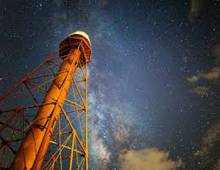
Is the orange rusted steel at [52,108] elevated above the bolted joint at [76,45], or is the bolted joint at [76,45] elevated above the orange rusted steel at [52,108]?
the bolted joint at [76,45]

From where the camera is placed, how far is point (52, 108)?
939 cm

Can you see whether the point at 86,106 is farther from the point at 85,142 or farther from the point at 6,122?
the point at 6,122

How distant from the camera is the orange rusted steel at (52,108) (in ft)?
22.7

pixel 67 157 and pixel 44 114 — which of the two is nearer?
pixel 44 114

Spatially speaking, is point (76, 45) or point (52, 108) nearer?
point (52, 108)

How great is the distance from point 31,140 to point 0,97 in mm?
2264

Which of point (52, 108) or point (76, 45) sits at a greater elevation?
point (76, 45)

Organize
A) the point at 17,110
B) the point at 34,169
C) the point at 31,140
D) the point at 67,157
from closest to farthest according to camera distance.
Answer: the point at 34,169
the point at 31,140
the point at 17,110
the point at 67,157

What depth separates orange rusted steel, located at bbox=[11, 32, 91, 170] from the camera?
6.92 metres

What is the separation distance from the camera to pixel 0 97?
29.8 ft

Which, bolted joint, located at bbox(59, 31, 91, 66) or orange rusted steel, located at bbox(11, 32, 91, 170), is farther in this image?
bolted joint, located at bbox(59, 31, 91, 66)

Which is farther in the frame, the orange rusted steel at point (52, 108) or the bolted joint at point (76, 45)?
the bolted joint at point (76, 45)

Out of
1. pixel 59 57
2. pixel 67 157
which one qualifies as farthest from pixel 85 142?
pixel 59 57

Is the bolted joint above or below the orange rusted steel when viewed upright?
above
